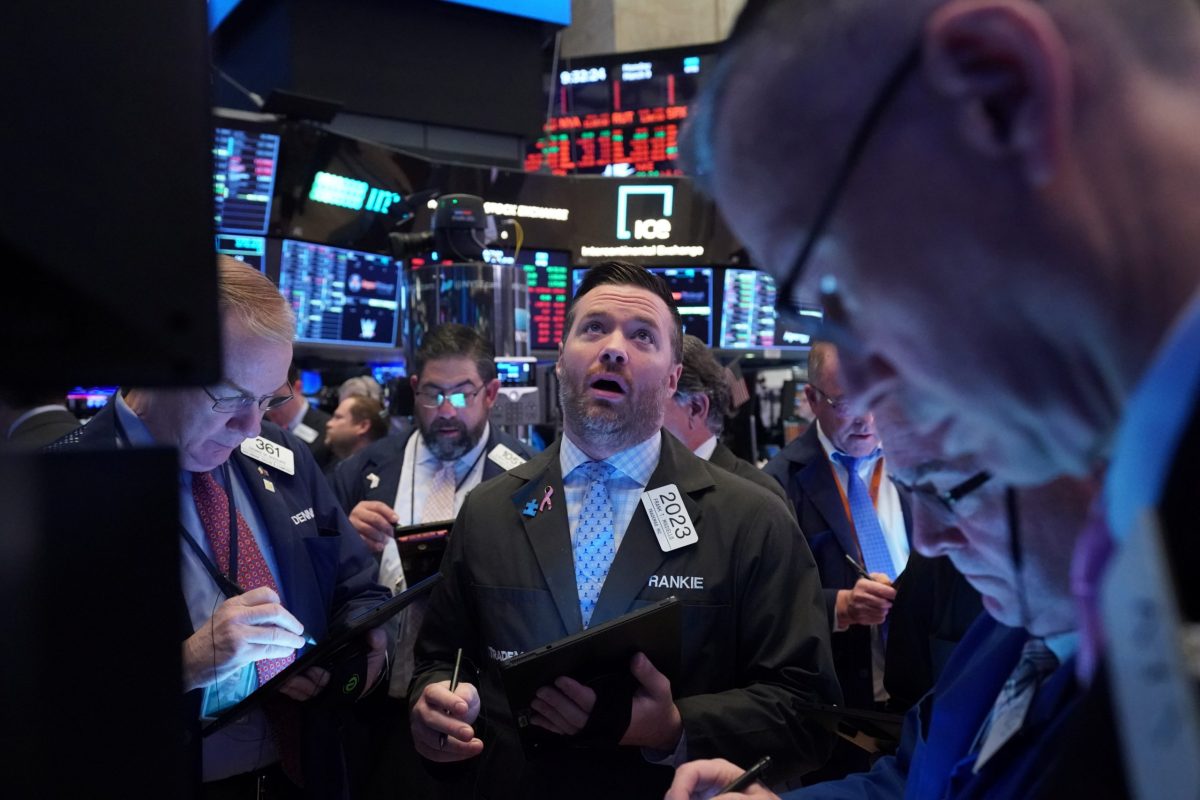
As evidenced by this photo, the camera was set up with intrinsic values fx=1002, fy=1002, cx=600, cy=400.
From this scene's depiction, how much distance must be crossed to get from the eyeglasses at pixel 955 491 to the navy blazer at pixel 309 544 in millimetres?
1646

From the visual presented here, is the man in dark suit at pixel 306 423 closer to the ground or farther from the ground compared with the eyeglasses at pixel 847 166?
closer to the ground

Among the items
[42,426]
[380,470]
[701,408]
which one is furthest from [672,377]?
[42,426]

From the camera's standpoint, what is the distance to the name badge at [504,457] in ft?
12.8

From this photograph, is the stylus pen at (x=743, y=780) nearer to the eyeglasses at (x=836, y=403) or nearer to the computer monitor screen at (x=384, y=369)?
the eyeglasses at (x=836, y=403)

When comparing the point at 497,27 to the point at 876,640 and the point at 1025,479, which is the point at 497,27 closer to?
the point at 876,640

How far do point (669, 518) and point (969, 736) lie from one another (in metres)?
1.21

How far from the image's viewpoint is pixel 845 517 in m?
3.57

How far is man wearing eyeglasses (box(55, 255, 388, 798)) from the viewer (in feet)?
6.85

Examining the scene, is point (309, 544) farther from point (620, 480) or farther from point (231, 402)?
point (620, 480)

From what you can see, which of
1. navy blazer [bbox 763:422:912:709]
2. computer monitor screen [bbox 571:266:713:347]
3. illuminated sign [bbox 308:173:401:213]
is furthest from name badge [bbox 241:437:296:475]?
computer monitor screen [bbox 571:266:713:347]

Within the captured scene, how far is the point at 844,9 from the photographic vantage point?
0.70 meters

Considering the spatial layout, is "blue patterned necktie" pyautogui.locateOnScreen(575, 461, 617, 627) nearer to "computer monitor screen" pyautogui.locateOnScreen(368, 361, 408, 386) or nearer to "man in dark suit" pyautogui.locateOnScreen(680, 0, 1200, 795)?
"man in dark suit" pyautogui.locateOnScreen(680, 0, 1200, 795)

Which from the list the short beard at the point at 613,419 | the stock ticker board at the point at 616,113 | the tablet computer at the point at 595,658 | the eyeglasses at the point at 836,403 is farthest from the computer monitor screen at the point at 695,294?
the tablet computer at the point at 595,658

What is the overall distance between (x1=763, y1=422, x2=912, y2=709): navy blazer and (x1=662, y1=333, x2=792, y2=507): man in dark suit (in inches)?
7.5
